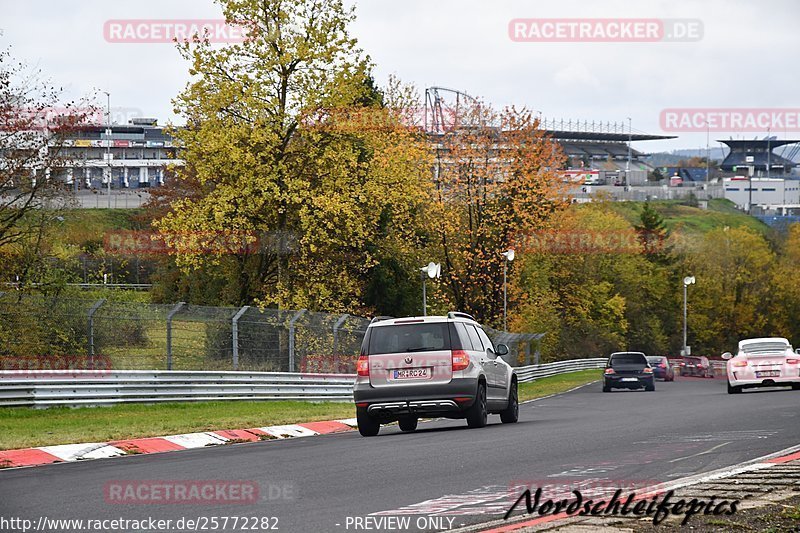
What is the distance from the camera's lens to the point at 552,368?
196 feet

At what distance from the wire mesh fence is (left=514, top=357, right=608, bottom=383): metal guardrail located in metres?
13.8

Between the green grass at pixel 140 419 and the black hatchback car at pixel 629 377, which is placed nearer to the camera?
the green grass at pixel 140 419

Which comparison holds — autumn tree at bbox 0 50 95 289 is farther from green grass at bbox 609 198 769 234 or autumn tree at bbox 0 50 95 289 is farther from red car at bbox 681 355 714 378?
green grass at bbox 609 198 769 234

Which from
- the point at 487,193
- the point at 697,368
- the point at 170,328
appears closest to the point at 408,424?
the point at 170,328

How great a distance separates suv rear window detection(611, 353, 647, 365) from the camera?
40.5 metres

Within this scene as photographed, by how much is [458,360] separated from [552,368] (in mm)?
43426

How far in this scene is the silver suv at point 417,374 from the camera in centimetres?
1709

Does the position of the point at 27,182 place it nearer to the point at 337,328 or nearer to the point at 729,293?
the point at 337,328

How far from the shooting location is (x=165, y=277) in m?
56.9

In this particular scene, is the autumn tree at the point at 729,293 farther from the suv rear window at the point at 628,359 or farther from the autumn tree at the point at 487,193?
the suv rear window at the point at 628,359

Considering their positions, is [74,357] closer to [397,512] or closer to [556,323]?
[397,512]

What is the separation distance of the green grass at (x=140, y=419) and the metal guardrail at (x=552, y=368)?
661 inches

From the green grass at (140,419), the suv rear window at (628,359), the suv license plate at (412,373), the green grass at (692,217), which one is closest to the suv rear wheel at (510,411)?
the suv license plate at (412,373)

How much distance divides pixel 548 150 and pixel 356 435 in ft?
112
